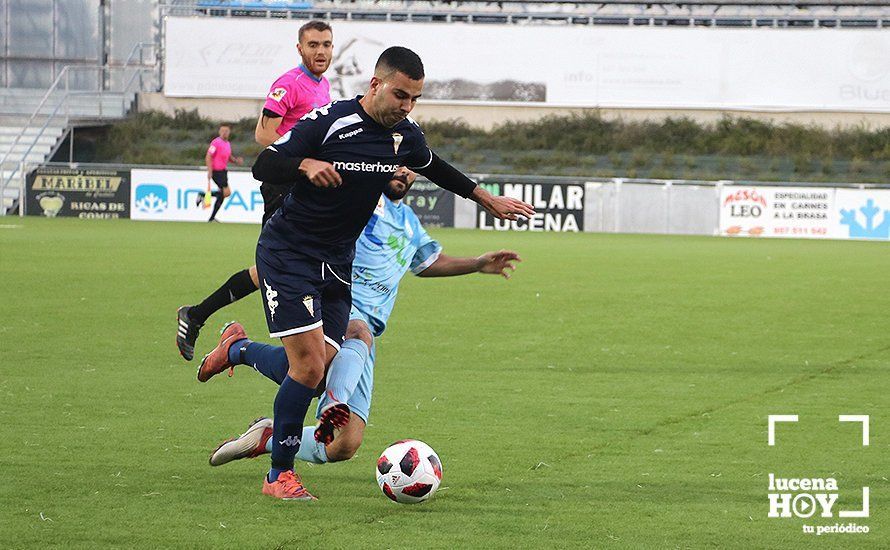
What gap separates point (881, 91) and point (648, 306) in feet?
114

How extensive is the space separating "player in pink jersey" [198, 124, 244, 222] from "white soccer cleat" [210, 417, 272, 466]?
24.4 m

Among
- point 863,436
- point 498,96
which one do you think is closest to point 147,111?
point 498,96

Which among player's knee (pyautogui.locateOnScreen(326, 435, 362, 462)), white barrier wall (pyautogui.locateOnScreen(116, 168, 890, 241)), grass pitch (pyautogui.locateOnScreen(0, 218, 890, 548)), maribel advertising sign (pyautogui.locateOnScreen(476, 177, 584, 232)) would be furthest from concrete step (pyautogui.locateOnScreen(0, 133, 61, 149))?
player's knee (pyautogui.locateOnScreen(326, 435, 362, 462))

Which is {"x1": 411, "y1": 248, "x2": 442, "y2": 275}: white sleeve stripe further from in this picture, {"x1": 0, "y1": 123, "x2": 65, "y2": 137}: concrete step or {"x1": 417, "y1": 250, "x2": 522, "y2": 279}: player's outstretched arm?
{"x1": 0, "y1": 123, "x2": 65, "y2": 137}: concrete step

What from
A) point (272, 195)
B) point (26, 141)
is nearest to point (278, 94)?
point (272, 195)

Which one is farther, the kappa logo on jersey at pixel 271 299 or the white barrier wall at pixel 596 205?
the white barrier wall at pixel 596 205

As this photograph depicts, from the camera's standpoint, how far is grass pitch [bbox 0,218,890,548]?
17.1 feet

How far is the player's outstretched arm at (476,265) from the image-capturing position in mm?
6578

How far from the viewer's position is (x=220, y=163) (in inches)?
1241

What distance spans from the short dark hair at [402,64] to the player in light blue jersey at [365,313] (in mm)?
1068

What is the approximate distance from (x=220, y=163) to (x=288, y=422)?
26315mm

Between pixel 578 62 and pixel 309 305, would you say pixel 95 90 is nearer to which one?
pixel 578 62

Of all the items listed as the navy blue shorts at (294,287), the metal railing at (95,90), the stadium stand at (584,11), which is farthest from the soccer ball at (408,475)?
the stadium stand at (584,11)

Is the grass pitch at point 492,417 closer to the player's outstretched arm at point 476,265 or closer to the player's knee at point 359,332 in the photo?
the player's knee at point 359,332
